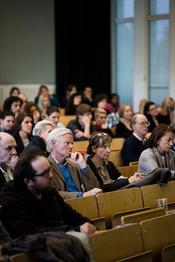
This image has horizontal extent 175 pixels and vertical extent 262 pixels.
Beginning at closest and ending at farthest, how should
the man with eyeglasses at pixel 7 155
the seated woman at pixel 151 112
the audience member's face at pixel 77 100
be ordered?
the man with eyeglasses at pixel 7 155 < the seated woman at pixel 151 112 < the audience member's face at pixel 77 100

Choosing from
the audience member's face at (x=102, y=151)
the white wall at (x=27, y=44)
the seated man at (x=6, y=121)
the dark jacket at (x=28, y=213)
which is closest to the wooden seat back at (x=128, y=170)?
the audience member's face at (x=102, y=151)

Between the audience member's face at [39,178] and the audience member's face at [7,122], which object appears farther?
the audience member's face at [7,122]

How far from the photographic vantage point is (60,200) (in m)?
4.02

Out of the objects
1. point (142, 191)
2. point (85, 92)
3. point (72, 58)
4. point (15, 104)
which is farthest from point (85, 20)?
point (142, 191)

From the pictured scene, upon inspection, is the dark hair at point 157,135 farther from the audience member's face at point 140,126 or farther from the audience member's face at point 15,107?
the audience member's face at point 15,107

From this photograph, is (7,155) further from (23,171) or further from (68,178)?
(23,171)

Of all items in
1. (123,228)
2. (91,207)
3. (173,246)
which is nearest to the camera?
(123,228)

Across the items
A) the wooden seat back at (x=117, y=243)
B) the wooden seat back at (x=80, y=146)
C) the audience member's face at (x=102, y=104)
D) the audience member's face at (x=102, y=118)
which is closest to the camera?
the wooden seat back at (x=117, y=243)

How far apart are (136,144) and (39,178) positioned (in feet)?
12.0

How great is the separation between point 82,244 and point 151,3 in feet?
34.5

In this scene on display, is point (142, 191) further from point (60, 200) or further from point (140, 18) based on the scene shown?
point (140, 18)

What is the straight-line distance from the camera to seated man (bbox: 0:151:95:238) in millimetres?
3574

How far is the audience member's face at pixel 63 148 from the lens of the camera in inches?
Result: 197

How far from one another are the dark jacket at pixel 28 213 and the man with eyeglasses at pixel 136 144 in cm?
333
